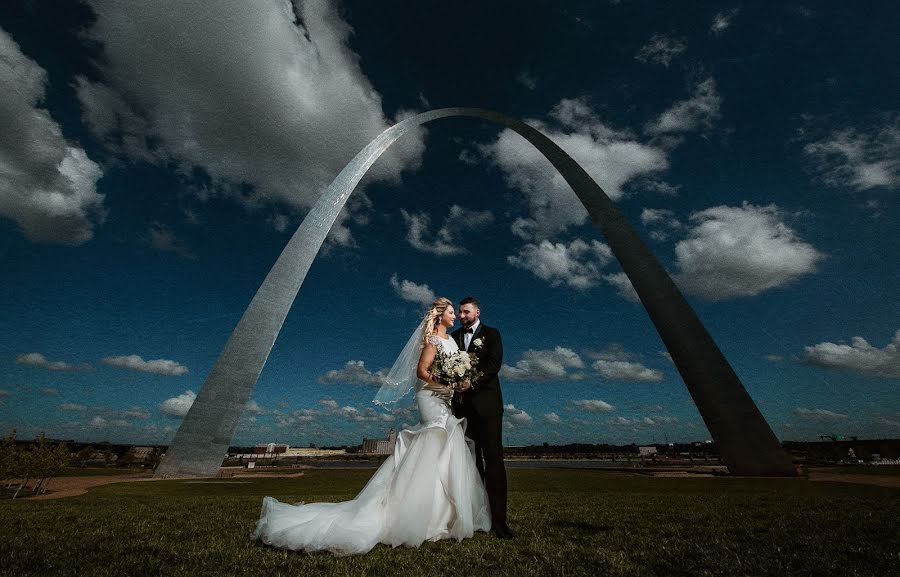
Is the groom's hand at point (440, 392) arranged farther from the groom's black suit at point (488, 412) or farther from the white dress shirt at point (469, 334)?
the white dress shirt at point (469, 334)

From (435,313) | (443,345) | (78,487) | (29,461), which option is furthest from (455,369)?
(29,461)

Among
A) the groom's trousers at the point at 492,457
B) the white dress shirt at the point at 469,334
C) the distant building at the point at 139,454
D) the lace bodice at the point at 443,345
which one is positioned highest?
the distant building at the point at 139,454

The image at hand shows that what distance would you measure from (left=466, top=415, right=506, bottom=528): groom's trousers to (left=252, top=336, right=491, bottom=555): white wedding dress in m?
0.14

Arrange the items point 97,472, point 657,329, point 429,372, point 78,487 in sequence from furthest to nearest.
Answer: point 97,472
point 657,329
point 78,487
point 429,372

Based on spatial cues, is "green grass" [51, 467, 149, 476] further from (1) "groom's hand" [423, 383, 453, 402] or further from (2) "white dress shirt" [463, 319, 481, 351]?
(2) "white dress shirt" [463, 319, 481, 351]

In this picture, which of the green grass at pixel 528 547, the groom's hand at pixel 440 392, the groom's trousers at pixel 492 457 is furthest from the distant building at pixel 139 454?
the groom's trousers at pixel 492 457

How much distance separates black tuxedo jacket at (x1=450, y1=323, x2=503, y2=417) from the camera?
476 centimetres

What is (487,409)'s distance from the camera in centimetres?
473

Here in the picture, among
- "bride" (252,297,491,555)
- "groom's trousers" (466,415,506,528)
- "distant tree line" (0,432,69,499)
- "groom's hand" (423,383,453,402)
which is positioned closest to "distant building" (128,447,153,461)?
"distant tree line" (0,432,69,499)

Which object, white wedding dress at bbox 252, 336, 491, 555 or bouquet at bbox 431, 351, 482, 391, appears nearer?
white wedding dress at bbox 252, 336, 491, 555

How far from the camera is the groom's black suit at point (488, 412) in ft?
14.9

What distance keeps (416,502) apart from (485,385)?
1478 millimetres

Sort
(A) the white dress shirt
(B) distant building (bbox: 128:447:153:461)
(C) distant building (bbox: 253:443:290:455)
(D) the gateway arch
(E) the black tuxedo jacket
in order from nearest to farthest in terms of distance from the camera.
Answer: (E) the black tuxedo jacket → (A) the white dress shirt → (D) the gateway arch → (B) distant building (bbox: 128:447:153:461) → (C) distant building (bbox: 253:443:290:455)

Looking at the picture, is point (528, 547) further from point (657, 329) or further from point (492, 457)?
point (657, 329)
